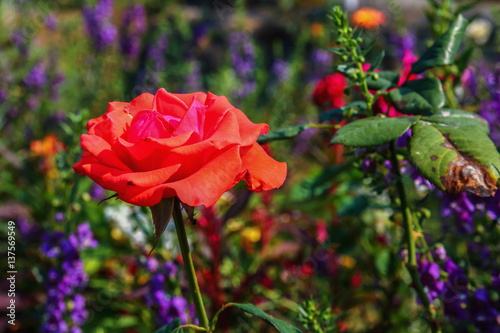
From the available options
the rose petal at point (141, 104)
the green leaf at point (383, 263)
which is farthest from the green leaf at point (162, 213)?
the green leaf at point (383, 263)

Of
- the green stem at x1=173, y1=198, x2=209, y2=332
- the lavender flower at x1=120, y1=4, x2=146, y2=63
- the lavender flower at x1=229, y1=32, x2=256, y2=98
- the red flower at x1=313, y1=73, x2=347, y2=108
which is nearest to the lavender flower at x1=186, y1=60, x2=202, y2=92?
the lavender flower at x1=229, y1=32, x2=256, y2=98

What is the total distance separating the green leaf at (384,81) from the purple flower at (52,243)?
744mm

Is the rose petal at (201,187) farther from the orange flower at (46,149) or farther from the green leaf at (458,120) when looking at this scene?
the orange flower at (46,149)

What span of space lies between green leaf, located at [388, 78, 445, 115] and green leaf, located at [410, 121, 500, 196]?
0.15 feet

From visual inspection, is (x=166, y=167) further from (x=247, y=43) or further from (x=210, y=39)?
(x=210, y=39)

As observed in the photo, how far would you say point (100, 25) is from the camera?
8.66ft

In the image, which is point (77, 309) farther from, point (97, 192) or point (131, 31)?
point (131, 31)

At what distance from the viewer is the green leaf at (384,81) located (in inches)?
26.1

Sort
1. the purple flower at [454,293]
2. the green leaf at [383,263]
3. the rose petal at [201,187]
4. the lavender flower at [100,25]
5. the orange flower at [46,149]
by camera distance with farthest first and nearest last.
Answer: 1. the lavender flower at [100,25]
2. the orange flower at [46,149]
3. the green leaf at [383,263]
4. the purple flower at [454,293]
5. the rose petal at [201,187]

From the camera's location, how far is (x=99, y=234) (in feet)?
5.32

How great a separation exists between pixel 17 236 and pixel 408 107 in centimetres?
146

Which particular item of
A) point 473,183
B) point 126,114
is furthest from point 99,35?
point 473,183

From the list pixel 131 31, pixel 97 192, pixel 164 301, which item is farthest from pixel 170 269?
pixel 131 31

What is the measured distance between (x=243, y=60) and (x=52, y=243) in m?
2.22
